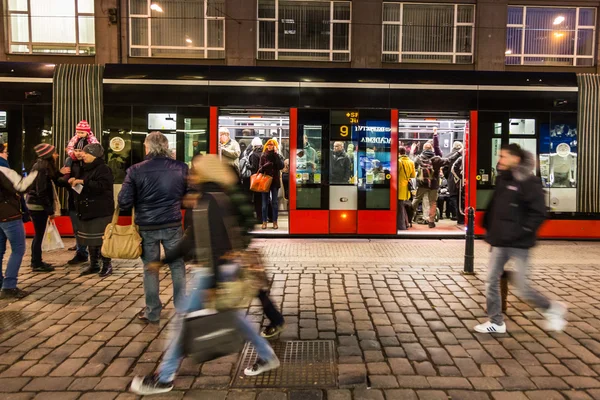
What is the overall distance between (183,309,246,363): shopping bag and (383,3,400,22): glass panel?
12024 millimetres

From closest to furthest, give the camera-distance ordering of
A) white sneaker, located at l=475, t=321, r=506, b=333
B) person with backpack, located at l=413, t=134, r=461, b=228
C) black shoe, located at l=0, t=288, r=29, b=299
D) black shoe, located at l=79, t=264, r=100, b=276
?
white sneaker, located at l=475, t=321, r=506, b=333 → black shoe, located at l=0, t=288, r=29, b=299 → black shoe, located at l=79, t=264, r=100, b=276 → person with backpack, located at l=413, t=134, r=461, b=228

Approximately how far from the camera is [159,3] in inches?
531

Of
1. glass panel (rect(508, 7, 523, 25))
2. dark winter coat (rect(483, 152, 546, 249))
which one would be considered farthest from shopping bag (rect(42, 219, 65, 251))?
glass panel (rect(508, 7, 523, 25))

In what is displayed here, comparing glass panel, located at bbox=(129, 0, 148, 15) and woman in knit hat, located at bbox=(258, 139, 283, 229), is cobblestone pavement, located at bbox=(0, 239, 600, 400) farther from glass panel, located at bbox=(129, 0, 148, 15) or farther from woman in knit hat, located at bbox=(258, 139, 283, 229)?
glass panel, located at bbox=(129, 0, 148, 15)

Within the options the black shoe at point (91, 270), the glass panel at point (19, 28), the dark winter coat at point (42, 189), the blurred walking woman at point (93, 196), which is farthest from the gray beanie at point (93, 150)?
the glass panel at point (19, 28)

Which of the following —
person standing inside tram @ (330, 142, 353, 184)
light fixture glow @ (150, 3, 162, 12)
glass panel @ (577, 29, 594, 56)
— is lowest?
person standing inside tram @ (330, 142, 353, 184)

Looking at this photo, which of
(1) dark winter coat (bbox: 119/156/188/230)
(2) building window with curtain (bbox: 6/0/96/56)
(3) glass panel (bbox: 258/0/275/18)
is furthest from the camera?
(2) building window with curtain (bbox: 6/0/96/56)

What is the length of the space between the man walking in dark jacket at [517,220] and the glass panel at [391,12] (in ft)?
32.8

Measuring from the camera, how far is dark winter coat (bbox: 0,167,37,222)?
571 cm

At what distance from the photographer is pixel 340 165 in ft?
32.1

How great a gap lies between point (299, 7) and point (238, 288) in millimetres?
11667

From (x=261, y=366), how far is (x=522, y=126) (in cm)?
819

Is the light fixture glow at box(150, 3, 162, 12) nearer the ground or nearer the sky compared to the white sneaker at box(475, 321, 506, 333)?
nearer the sky

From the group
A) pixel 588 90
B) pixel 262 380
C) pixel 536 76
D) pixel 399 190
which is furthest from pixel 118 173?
pixel 588 90
